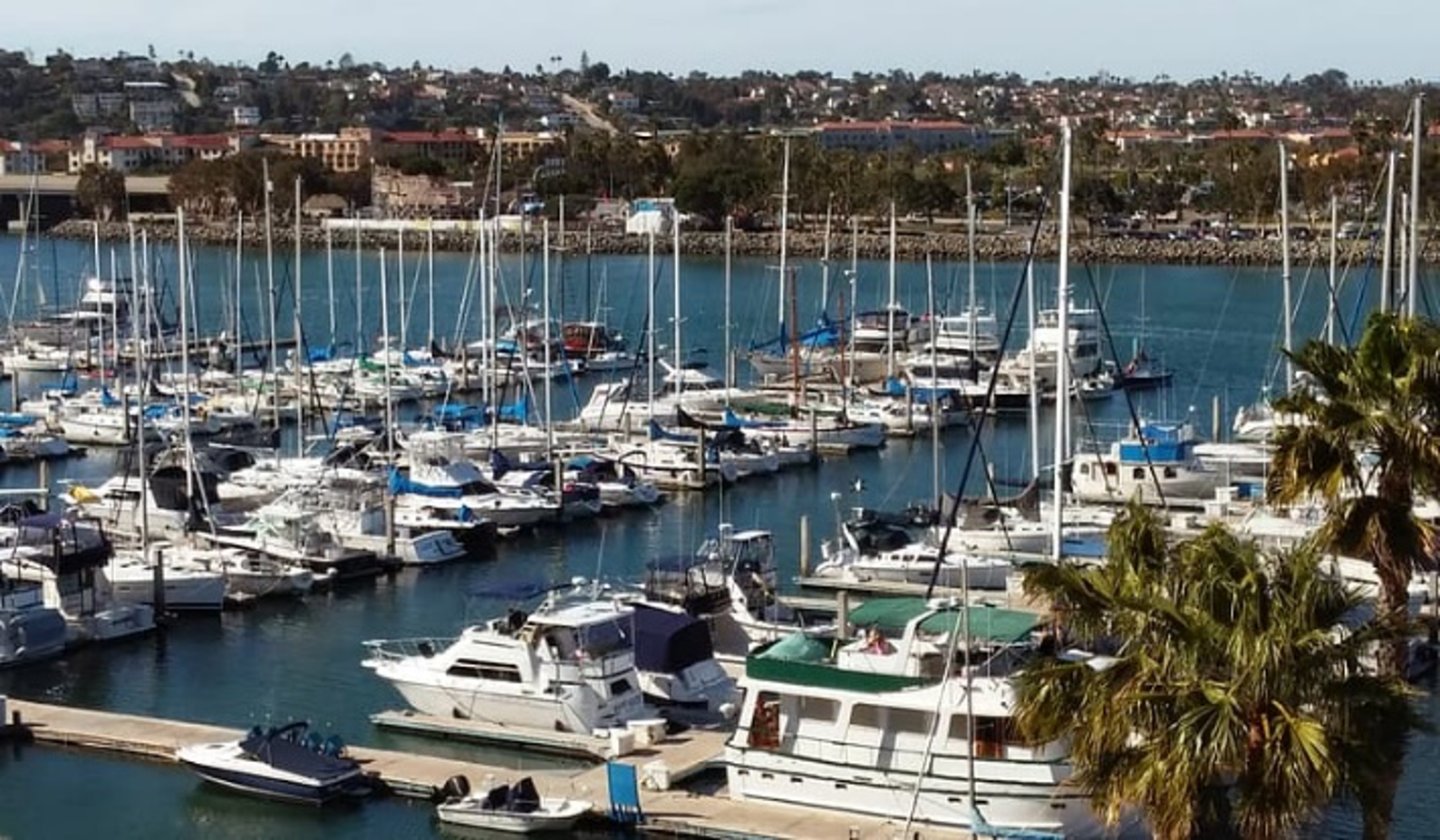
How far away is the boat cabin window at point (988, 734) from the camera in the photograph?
2561 cm

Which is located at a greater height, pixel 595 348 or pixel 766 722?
pixel 766 722

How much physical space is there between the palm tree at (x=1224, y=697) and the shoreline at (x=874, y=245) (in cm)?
11407

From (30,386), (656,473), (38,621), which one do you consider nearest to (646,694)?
(38,621)

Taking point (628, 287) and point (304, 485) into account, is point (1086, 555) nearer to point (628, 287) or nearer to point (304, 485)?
point (304, 485)

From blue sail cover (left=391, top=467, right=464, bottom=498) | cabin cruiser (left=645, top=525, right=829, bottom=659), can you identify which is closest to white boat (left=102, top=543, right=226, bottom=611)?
blue sail cover (left=391, top=467, right=464, bottom=498)

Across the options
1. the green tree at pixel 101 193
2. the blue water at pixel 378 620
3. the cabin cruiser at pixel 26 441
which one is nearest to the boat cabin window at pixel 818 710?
the blue water at pixel 378 620

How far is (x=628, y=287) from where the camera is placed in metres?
125

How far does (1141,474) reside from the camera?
51.4 meters

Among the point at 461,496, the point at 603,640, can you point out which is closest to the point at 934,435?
the point at 461,496

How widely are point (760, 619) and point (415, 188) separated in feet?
520

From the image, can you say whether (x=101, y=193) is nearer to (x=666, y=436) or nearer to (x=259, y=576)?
(x=666, y=436)

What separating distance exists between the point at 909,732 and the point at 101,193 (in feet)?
548

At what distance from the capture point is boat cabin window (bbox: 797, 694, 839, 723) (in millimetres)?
26859

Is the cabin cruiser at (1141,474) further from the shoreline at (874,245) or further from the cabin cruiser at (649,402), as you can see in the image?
the shoreline at (874,245)
